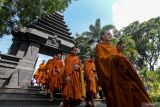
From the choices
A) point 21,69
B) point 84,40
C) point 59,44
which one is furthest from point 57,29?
point 84,40

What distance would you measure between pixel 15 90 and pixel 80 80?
3.04m

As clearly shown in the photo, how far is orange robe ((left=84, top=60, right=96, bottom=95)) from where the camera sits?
10.3 metres

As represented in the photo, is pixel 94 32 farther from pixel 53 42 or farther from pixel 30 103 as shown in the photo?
pixel 30 103

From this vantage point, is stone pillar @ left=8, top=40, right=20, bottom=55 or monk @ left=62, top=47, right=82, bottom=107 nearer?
monk @ left=62, top=47, right=82, bottom=107

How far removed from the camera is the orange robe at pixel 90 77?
10.3 metres

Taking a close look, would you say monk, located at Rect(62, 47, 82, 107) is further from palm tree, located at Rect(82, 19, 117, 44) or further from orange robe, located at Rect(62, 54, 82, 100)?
palm tree, located at Rect(82, 19, 117, 44)

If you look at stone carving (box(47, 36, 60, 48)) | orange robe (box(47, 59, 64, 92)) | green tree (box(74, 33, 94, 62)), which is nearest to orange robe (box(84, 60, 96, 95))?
orange robe (box(47, 59, 64, 92))

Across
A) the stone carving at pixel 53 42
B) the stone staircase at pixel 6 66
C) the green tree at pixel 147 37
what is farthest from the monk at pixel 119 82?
the green tree at pixel 147 37

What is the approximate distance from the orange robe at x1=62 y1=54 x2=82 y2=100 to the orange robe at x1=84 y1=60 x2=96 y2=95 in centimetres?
118

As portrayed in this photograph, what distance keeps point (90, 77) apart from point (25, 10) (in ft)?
26.0

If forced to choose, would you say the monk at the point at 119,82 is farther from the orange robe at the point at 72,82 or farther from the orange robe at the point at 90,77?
the orange robe at the point at 90,77

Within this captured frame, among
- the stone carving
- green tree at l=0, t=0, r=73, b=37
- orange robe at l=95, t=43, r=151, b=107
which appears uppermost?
green tree at l=0, t=0, r=73, b=37

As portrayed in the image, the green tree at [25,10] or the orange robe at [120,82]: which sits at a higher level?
the green tree at [25,10]

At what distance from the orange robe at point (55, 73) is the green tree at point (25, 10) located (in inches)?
225
